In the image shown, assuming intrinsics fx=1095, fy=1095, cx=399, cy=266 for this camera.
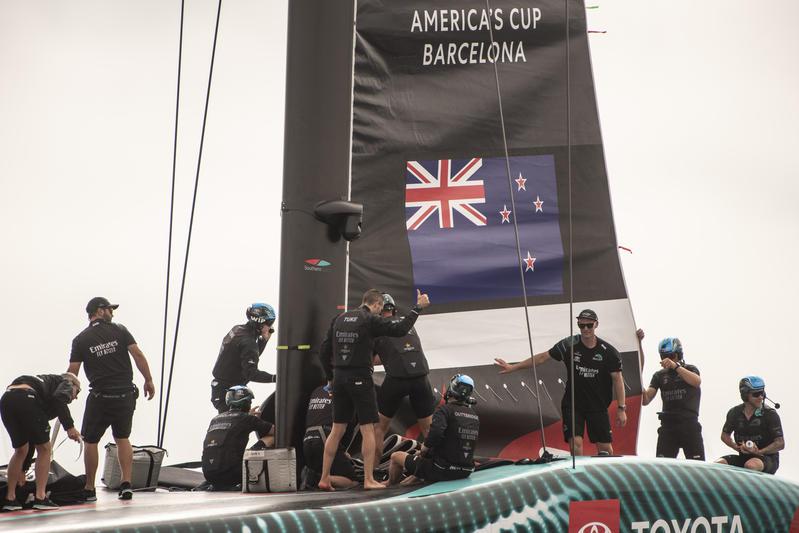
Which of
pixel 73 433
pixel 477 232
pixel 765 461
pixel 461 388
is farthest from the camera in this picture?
pixel 477 232

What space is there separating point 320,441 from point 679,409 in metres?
3.60

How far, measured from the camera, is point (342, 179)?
847 centimetres

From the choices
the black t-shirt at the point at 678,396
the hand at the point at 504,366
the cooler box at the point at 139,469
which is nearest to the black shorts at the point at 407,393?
the hand at the point at 504,366

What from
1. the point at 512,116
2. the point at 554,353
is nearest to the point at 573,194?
the point at 512,116

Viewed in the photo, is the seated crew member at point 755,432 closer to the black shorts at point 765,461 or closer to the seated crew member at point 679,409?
the black shorts at point 765,461

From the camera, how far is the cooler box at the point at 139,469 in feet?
27.6

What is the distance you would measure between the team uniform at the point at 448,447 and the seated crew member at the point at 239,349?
7.35ft

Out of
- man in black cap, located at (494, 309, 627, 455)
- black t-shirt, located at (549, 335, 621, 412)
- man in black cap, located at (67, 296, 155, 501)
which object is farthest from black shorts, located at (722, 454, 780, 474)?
man in black cap, located at (67, 296, 155, 501)

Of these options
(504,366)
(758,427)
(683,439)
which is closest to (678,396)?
(683,439)

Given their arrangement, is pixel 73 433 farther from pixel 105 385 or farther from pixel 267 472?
pixel 267 472

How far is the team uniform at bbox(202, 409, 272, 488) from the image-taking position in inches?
317

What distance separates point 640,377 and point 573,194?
199 cm

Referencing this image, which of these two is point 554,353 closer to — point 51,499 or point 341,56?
point 341,56

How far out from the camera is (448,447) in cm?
725
